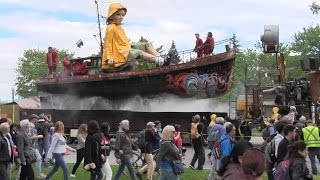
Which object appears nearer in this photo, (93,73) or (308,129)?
(308,129)

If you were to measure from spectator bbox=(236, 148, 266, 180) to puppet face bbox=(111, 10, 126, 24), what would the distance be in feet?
68.3

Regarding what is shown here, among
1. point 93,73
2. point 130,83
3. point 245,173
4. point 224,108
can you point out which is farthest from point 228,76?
point 245,173

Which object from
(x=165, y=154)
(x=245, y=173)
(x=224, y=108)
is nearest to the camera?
(x=245, y=173)

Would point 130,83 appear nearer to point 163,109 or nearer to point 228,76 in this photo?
point 163,109

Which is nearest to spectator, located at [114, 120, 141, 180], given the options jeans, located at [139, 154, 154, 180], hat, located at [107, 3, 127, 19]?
jeans, located at [139, 154, 154, 180]

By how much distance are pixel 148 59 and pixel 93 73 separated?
271cm

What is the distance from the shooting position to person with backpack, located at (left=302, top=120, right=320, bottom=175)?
13.7 meters

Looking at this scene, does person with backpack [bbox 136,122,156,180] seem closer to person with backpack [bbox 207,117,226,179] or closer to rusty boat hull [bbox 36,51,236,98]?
person with backpack [bbox 207,117,226,179]

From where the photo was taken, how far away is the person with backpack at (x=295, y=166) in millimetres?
6941

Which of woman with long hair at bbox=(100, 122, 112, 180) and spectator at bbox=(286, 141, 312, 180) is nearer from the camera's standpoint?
spectator at bbox=(286, 141, 312, 180)

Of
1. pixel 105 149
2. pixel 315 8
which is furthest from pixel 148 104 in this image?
pixel 315 8

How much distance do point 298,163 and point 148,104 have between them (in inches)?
729

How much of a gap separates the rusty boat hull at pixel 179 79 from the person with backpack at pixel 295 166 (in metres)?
17.0

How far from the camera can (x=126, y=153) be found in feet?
38.2
